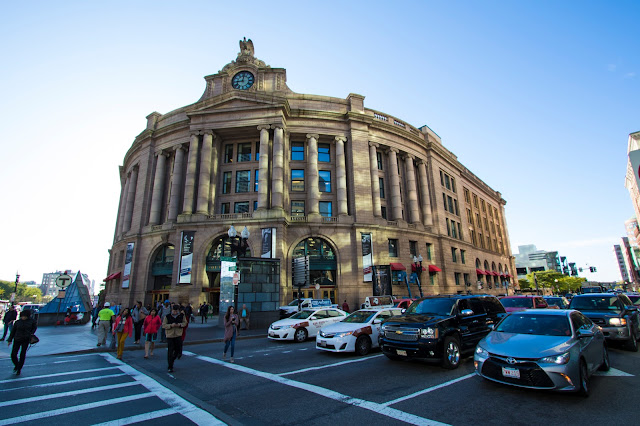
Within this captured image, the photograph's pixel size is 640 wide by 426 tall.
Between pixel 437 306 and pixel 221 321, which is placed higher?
pixel 437 306

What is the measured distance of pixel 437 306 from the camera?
9.48 meters

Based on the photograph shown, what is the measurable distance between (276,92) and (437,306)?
33619 mm

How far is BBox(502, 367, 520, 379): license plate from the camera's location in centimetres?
572

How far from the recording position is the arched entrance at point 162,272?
3494 centimetres

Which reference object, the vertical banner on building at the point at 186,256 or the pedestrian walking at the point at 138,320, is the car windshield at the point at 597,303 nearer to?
the pedestrian walking at the point at 138,320

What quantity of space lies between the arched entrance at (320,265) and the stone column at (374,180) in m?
7.32

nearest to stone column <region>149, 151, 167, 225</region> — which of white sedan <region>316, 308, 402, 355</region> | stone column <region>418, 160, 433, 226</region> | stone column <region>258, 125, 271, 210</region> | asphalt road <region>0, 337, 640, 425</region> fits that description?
stone column <region>258, 125, 271, 210</region>

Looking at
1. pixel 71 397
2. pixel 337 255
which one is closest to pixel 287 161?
pixel 337 255

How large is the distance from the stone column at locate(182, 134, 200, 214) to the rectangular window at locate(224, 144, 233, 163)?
3.45 m

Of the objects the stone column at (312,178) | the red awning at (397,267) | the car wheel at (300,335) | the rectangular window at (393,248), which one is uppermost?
the stone column at (312,178)

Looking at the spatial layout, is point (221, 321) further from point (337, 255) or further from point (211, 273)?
point (337, 255)

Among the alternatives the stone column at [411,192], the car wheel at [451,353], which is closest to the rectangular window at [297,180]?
the stone column at [411,192]

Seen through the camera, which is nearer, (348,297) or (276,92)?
(348,297)

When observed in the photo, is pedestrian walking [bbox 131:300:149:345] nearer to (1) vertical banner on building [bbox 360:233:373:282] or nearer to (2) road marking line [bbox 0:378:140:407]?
(2) road marking line [bbox 0:378:140:407]
